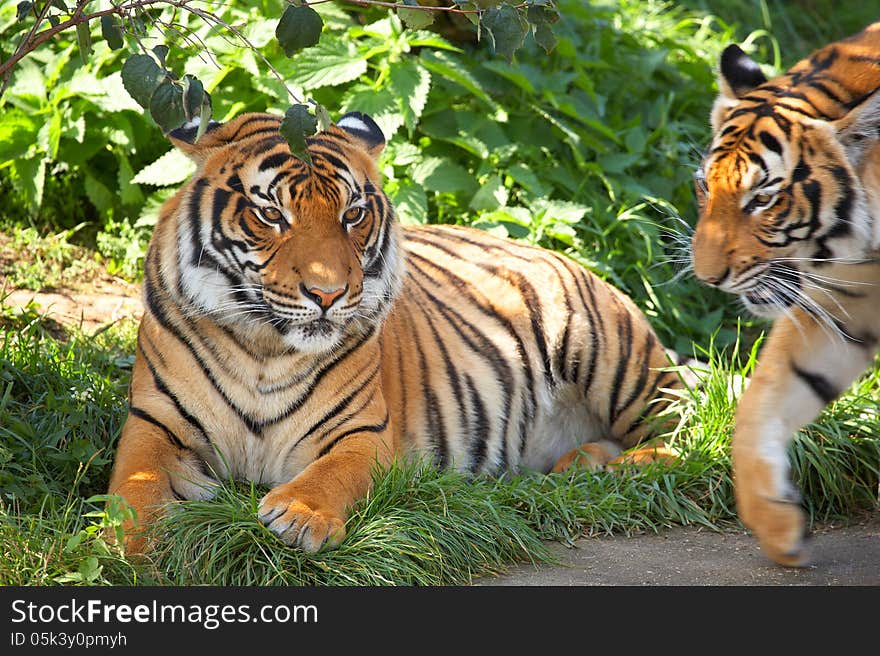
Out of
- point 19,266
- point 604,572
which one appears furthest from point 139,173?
point 604,572

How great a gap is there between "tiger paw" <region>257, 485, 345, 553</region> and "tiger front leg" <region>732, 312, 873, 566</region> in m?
1.21

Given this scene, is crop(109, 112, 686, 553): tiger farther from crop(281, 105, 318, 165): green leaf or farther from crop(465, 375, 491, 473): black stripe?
crop(281, 105, 318, 165): green leaf

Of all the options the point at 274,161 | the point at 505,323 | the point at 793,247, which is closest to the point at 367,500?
the point at 274,161

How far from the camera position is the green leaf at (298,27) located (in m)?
2.81

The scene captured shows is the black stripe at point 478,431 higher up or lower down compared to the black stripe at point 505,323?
lower down

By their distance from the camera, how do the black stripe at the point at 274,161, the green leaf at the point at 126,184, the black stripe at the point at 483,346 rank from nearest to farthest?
the black stripe at the point at 274,161 → the black stripe at the point at 483,346 → the green leaf at the point at 126,184

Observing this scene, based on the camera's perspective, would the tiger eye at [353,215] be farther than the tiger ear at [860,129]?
Yes

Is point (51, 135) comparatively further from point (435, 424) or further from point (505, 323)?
point (435, 424)

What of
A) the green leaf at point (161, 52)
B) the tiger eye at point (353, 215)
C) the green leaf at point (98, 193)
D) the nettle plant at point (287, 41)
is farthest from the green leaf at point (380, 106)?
the green leaf at point (161, 52)

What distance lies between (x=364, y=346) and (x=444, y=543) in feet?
2.59

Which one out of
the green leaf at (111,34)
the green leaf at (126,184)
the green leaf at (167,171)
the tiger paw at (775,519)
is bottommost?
the green leaf at (126,184)

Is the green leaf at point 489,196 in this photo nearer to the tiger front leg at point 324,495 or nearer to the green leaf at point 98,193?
the green leaf at point 98,193

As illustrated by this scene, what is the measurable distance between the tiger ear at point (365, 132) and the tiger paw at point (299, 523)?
1.32 metres

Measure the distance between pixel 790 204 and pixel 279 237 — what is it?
5.17ft
